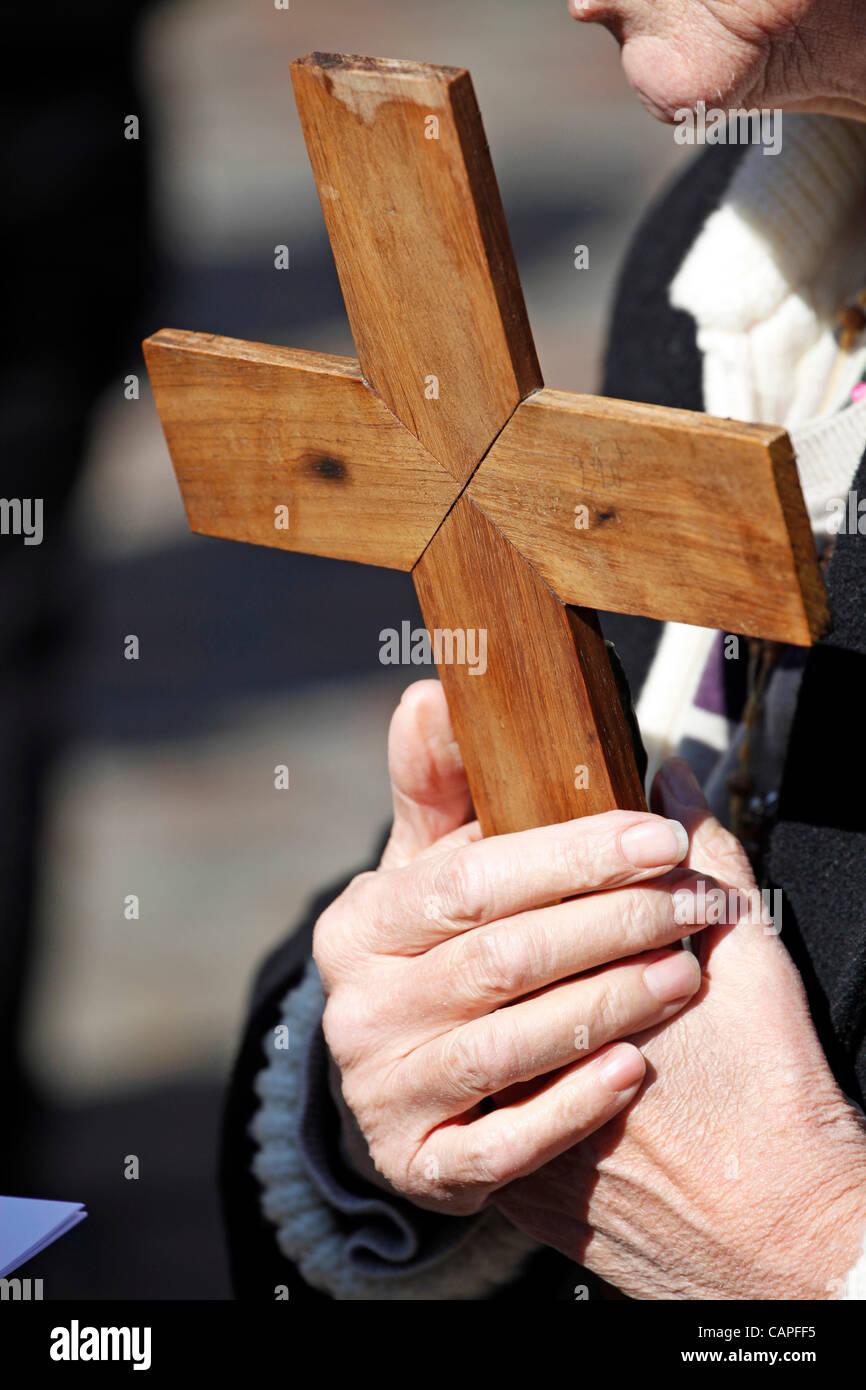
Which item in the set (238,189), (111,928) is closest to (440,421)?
(111,928)

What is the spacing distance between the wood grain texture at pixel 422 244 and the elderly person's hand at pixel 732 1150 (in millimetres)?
341

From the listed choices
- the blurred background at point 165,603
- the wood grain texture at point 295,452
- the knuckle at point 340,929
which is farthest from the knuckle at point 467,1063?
the blurred background at point 165,603

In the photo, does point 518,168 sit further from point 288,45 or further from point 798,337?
point 798,337

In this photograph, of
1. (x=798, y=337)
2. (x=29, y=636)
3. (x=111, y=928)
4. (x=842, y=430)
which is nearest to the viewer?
(x=842, y=430)

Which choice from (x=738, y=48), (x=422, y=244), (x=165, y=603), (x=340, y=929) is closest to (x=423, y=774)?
Result: (x=340, y=929)

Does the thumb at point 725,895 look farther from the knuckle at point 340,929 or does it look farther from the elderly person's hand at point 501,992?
the knuckle at point 340,929

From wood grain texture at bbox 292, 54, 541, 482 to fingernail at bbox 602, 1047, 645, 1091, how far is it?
38 centimetres

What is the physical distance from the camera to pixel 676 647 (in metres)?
1.17

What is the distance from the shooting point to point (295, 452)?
2.82 ft

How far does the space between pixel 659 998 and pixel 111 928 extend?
2438 millimetres

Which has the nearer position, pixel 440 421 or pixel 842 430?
pixel 440 421

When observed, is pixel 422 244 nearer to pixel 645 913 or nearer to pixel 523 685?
pixel 523 685

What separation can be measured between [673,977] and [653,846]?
0.10m

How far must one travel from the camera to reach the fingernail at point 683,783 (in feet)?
3.00
